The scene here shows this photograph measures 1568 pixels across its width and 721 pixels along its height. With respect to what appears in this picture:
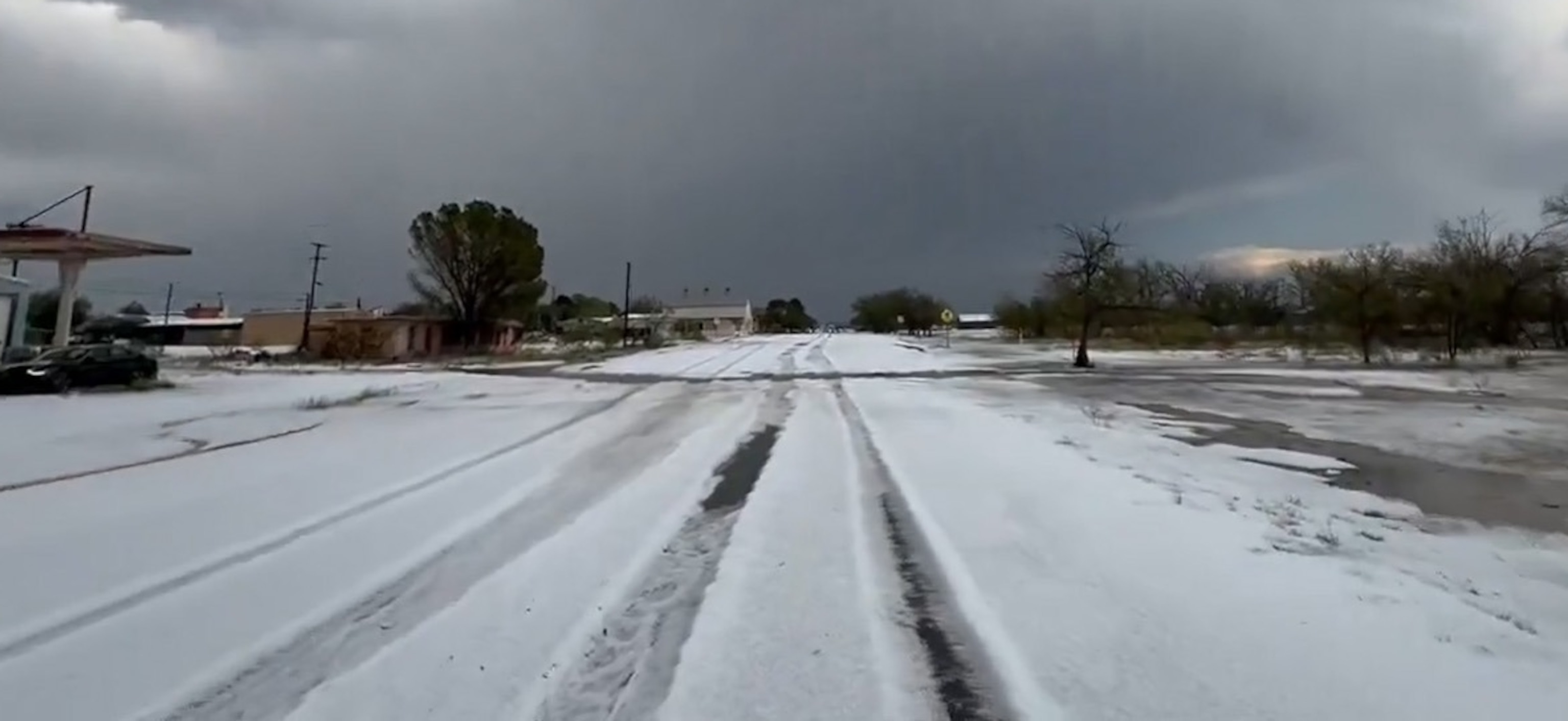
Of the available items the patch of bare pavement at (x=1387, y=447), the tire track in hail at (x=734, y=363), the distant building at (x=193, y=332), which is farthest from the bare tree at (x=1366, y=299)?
the distant building at (x=193, y=332)

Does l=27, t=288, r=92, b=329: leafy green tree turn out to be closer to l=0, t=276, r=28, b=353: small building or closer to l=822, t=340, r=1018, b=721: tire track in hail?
l=0, t=276, r=28, b=353: small building

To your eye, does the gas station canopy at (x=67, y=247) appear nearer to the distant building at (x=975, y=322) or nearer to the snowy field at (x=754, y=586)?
the snowy field at (x=754, y=586)

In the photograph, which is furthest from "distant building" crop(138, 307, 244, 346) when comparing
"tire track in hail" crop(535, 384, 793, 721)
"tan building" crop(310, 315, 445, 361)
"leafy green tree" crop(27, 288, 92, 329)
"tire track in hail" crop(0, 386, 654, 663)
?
"tire track in hail" crop(535, 384, 793, 721)

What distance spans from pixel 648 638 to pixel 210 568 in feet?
11.2

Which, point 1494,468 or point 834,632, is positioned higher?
point 1494,468

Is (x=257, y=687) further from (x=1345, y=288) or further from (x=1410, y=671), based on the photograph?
(x=1345, y=288)

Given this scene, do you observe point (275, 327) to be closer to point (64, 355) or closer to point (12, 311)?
point (12, 311)

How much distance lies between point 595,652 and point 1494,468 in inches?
452

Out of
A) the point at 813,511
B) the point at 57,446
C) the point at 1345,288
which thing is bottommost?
the point at 57,446

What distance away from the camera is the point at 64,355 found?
2434cm

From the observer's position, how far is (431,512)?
7656mm

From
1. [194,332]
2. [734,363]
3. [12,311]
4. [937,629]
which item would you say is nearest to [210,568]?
[937,629]

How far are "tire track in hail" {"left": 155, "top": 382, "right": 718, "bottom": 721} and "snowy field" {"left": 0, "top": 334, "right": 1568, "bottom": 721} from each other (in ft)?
0.08

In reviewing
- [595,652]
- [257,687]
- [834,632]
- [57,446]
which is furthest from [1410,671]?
[57,446]
